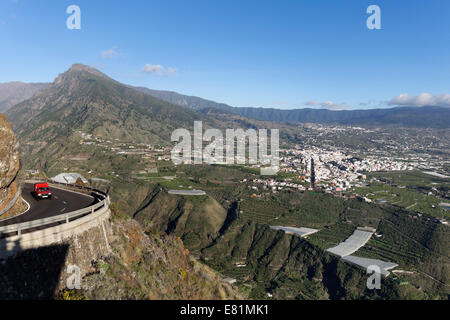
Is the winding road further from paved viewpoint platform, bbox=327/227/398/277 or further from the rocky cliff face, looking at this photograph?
paved viewpoint platform, bbox=327/227/398/277

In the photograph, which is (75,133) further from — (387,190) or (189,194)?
(387,190)

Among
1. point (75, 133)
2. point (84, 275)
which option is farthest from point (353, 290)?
point (75, 133)

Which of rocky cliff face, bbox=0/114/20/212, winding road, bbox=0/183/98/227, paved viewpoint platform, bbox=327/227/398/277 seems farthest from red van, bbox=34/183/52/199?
paved viewpoint platform, bbox=327/227/398/277

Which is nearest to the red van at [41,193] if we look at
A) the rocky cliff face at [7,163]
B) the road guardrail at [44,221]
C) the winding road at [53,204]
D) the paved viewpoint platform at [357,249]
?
the winding road at [53,204]

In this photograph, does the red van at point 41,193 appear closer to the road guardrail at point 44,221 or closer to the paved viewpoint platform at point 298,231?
the road guardrail at point 44,221

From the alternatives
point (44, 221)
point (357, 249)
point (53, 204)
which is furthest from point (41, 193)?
point (357, 249)

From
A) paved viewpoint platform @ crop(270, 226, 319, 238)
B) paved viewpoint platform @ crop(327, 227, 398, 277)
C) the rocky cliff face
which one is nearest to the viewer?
the rocky cliff face
